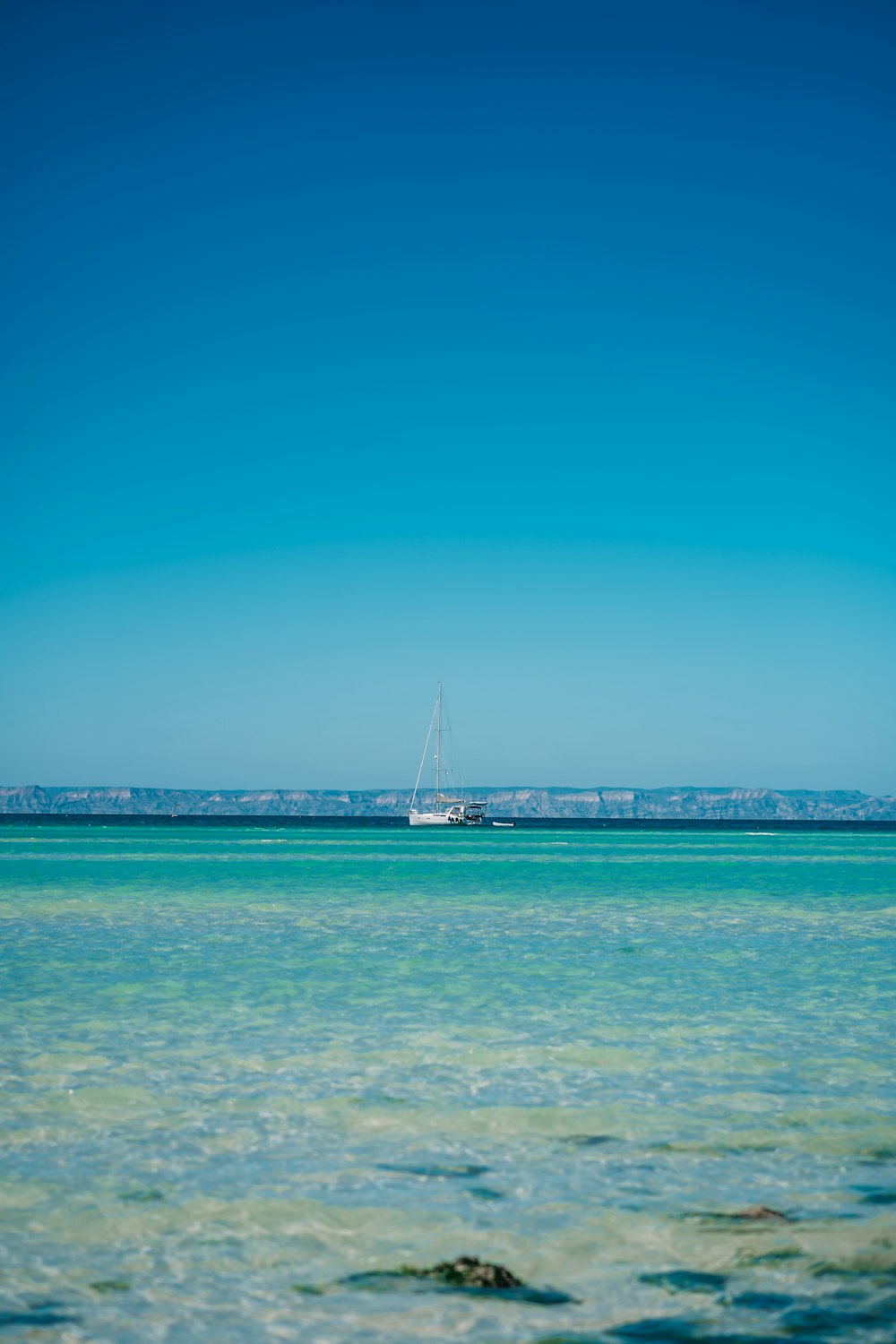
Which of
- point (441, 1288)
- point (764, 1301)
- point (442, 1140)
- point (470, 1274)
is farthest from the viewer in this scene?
point (442, 1140)

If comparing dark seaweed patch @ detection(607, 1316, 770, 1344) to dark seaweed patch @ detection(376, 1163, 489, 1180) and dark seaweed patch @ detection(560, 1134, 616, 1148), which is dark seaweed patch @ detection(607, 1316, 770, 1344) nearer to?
dark seaweed patch @ detection(376, 1163, 489, 1180)

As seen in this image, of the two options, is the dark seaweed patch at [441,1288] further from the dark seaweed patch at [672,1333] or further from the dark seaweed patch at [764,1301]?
the dark seaweed patch at [764,1301]

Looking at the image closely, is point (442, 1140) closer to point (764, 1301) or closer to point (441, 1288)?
point (441, 1288)

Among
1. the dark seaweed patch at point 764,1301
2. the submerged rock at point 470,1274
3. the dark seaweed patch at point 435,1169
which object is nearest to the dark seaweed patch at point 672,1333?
the dark seaweed patch at point 764,1301

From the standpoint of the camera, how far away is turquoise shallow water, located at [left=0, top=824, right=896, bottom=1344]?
16.1 feet

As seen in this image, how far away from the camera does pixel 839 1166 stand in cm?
684

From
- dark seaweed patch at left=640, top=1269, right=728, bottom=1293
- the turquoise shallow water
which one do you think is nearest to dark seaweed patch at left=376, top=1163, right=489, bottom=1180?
the turquoise shallow water

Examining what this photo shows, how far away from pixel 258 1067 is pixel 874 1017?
665 cm

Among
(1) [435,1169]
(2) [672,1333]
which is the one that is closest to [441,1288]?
(2) [672,1333]

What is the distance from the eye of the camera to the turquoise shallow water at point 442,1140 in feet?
16.1

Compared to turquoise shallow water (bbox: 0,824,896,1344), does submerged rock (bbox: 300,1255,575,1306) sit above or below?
above

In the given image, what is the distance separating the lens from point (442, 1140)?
7.35 meters

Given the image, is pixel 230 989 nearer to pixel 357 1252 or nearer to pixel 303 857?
pixel 357 1252

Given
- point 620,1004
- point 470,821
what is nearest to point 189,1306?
point 620,1004
